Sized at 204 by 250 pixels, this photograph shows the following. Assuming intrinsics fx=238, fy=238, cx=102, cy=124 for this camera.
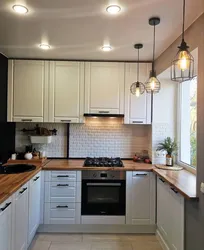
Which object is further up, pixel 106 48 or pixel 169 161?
pixel 106 48

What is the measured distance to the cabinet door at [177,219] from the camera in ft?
7.60

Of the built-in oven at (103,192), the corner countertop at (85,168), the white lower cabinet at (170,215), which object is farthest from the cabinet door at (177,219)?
the built-in oven at (103,192)

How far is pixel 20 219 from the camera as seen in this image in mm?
2402

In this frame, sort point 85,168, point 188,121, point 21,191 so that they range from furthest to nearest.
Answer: point 188,121 < point 85,168 < point 21,191

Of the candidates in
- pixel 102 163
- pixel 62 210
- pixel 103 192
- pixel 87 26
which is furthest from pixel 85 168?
pixel 87 26

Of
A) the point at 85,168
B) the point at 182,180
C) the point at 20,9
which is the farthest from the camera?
the point at 85,168

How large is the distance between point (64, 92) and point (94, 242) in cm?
214

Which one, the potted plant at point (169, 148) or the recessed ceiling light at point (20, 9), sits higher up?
the recessed ceiling light at point (20, 9)

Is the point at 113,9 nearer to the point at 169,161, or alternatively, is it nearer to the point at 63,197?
the point at 169,161

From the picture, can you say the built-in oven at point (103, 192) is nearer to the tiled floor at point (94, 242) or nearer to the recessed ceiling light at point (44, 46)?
the tiled floor at point (94, 242)

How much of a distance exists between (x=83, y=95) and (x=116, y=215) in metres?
1.81

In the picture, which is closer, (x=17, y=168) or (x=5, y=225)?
(x=5, y=225)

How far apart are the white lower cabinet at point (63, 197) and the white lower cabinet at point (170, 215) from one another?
110 centimetres

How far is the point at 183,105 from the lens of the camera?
3.55m
